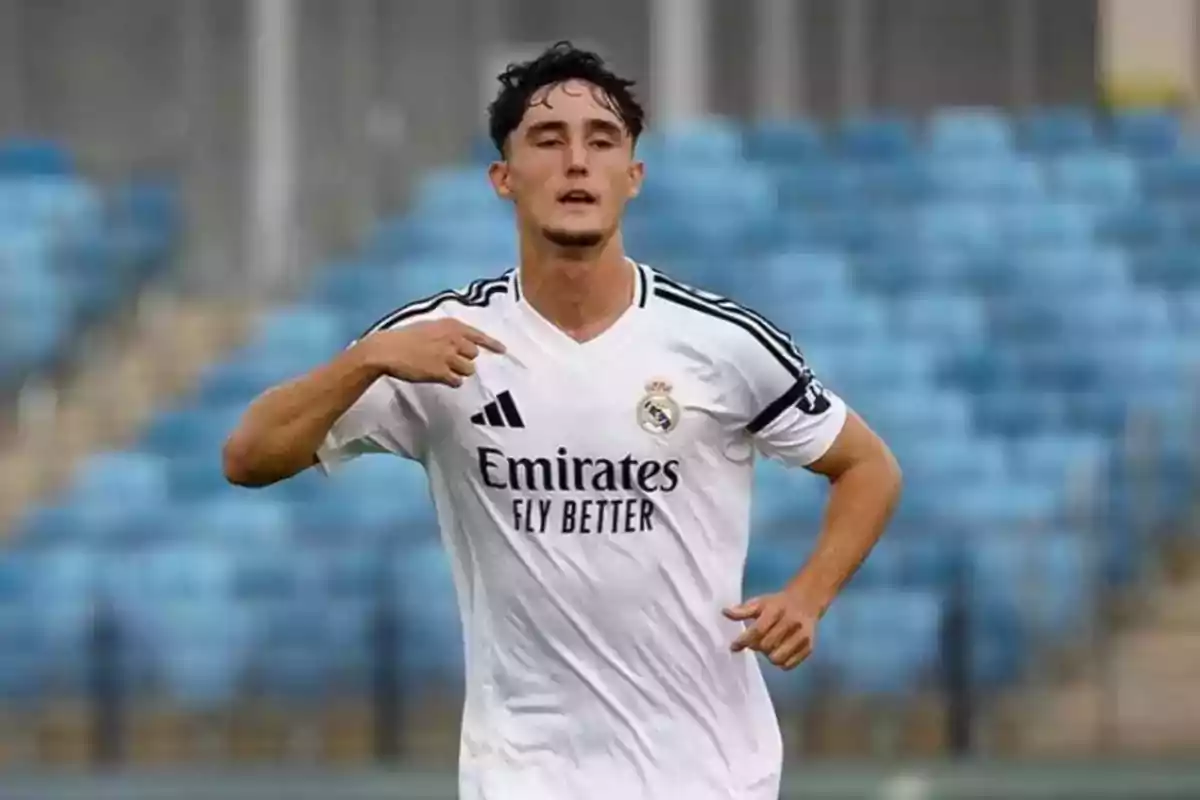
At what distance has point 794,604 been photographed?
2955 mm

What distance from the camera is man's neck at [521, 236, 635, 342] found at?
3.05 metres

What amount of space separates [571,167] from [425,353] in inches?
14.1

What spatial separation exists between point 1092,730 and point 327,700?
2.74 m

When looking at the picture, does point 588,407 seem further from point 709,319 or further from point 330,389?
point 330,389

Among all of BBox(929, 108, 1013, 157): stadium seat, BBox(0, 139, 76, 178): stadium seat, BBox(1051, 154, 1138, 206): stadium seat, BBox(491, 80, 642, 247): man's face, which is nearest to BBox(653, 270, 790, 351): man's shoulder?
BBox(491, 80, 642, 247): man's face

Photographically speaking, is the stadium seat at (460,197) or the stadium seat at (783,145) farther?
the stadium seat at (783,145)

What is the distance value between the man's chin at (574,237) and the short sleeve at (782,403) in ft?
0.91

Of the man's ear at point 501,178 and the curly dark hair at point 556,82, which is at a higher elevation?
the curly dark hair at point 556,82

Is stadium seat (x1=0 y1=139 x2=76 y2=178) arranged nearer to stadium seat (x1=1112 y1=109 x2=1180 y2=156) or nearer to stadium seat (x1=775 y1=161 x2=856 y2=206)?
stadium seat (x1=775 y1=161 x2=856 y2=206)

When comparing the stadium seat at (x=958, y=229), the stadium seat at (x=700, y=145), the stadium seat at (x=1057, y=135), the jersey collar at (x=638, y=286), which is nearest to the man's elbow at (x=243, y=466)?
the jersey collar at (x=638, y=286)

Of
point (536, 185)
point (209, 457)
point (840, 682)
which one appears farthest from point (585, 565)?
point (209, 457)

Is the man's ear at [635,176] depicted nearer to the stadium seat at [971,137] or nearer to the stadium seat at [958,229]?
the stadium seat at [958,229]

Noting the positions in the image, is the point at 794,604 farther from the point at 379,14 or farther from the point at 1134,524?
the point at 379,14

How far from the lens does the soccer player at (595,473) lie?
3.03m
